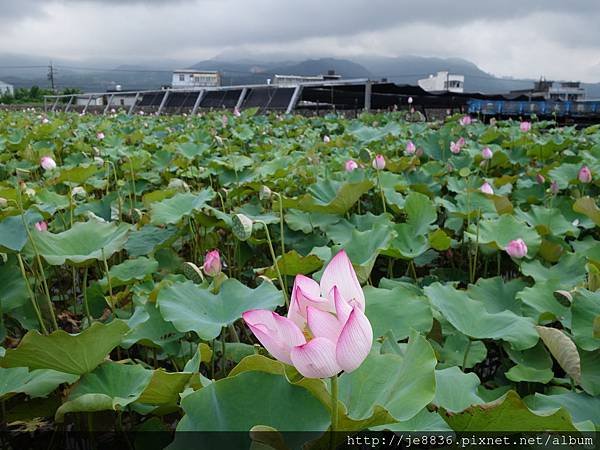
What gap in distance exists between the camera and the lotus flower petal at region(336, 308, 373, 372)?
1.40 ft

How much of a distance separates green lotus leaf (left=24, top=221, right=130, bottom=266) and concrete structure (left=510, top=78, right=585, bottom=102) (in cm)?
1164

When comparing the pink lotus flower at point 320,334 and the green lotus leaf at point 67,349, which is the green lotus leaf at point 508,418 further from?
the green lotus leaf at point 67,349

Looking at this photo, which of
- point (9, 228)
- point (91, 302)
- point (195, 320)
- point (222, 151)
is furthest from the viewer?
point (222, 151)

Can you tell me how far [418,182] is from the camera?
1.96 meters

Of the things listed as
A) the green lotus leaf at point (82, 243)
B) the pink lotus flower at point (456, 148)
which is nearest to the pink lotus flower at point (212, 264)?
the green lotus leaf at point (82, 243)

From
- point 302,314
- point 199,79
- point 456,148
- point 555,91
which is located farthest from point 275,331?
point 199,79

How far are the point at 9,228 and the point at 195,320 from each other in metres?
0.45

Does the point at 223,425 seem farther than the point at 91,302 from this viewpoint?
No

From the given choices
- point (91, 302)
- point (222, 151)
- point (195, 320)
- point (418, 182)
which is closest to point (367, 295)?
point (195, 320)

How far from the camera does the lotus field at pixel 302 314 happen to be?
505 millimetres

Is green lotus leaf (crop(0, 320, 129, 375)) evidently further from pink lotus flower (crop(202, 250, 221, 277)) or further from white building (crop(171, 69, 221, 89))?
white building (crop(171, 69, 221, 89))

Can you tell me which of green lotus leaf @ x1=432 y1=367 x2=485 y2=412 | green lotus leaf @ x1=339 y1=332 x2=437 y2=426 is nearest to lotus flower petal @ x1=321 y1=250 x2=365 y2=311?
green lotus leaf @ x1=339 y1=332 x2=437 y2=426

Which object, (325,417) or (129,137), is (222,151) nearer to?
(129,137)

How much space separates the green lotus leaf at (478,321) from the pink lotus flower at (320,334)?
452 millimetres
